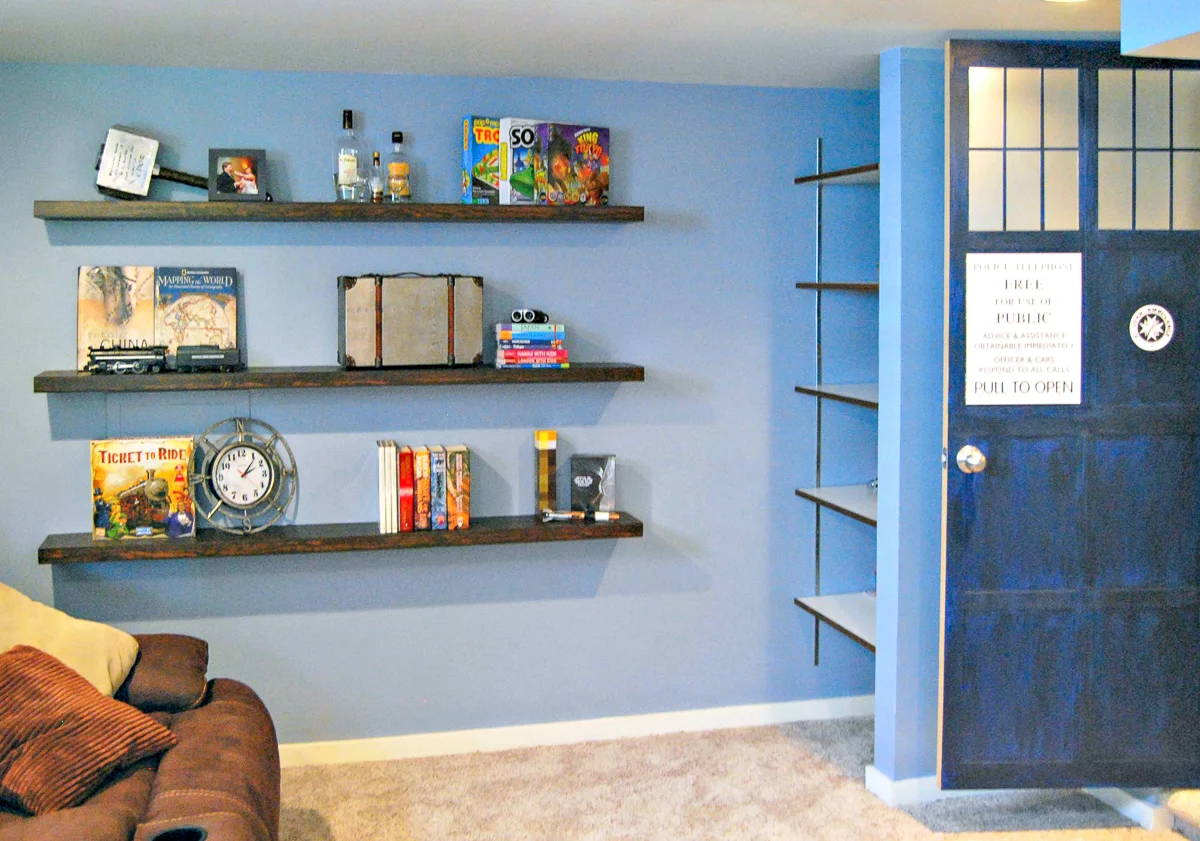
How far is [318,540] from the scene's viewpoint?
142 inches

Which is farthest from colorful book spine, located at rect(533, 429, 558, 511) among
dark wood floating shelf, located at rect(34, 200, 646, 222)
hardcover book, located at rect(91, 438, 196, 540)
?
hardcover book, located at rect(91, 438, 196, 540)

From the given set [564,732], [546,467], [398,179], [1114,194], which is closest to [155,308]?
[398,179]

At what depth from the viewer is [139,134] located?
3605mm

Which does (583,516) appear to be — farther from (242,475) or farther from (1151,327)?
(1151,327)

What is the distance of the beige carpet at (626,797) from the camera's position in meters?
3.37

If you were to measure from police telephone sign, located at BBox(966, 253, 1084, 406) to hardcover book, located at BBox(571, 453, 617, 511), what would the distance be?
4.01 ft

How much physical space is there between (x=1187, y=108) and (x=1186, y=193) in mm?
247

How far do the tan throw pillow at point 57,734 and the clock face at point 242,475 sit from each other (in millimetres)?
906

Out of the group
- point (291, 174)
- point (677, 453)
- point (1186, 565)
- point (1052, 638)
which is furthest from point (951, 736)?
point (291, 174)

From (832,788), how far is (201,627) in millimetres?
2058

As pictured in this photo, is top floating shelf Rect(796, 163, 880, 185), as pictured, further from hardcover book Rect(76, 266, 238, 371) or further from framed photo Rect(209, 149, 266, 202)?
hardcover book Rect(76, 266, 238, 371)

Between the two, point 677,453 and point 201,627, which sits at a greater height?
point 677,453

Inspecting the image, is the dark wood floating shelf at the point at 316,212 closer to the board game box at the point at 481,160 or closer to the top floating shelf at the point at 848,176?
the board game box at the point at 481,160

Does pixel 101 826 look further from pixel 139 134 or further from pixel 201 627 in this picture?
pixel 139 134
